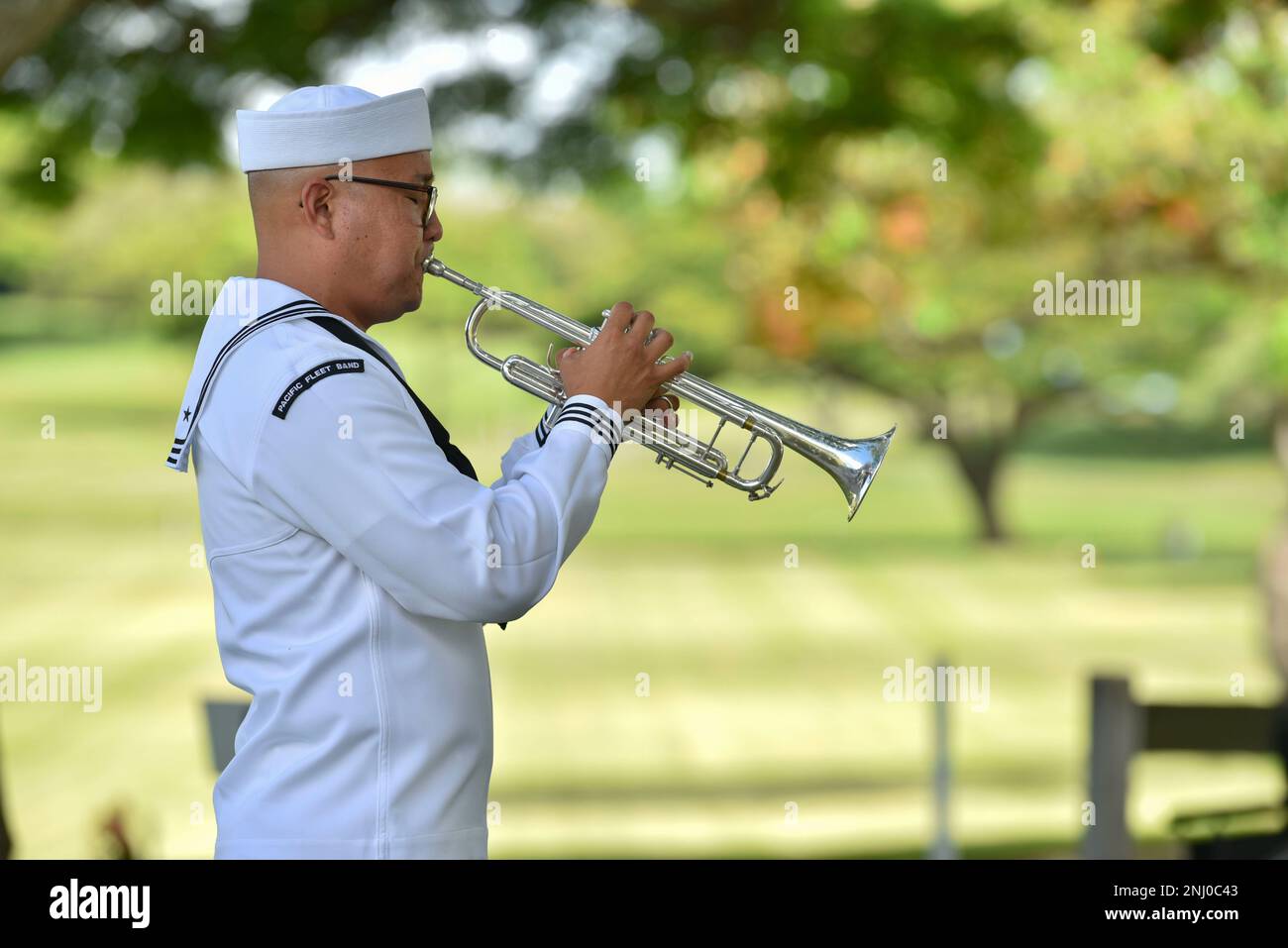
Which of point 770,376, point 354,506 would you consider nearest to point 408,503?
point 354,506

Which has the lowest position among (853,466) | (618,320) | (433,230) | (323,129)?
(853,466)

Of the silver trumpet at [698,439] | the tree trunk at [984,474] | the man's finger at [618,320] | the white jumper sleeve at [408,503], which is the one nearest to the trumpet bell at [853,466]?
the silver trumpet at [698,439]

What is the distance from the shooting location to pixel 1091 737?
5637 mm

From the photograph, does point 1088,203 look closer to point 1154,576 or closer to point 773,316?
point 773,316

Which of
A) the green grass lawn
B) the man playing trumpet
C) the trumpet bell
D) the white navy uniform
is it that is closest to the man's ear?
the man playing trumpet

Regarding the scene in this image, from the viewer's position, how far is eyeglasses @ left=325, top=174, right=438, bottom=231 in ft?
7.61

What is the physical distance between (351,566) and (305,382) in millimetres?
270

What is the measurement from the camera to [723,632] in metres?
21.5

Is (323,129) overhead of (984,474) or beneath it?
overhead

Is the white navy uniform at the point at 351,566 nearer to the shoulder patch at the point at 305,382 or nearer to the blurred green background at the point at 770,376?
the shoulder patch at the point at 305,382

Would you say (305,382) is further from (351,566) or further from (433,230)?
(433,230)

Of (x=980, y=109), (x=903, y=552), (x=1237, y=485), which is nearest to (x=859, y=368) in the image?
(x=903, y=552)

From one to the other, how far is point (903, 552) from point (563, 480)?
23436 mm

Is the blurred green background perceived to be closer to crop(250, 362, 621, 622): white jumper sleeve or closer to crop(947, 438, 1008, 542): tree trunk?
crop(947, 438, 1008, 542): tree trunk
